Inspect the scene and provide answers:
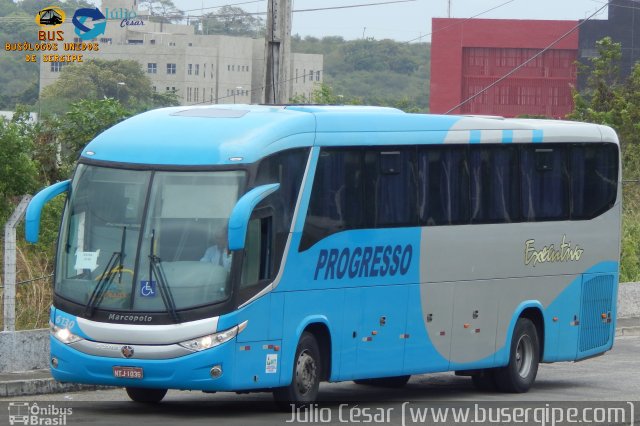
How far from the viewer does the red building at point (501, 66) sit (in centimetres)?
8088

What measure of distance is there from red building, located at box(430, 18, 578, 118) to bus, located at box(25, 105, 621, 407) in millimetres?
62100

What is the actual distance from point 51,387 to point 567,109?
67.8 m

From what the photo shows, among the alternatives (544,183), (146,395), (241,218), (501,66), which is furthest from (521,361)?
(501,66)

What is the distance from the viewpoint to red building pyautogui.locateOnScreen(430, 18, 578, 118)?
265 ft

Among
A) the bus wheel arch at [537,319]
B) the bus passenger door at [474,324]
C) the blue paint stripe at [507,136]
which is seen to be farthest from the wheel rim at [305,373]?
the blue paint stripe at [507,136]

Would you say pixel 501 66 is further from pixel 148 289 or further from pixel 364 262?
pixel 148 289

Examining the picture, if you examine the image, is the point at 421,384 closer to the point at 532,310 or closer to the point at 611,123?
the point at 532,310

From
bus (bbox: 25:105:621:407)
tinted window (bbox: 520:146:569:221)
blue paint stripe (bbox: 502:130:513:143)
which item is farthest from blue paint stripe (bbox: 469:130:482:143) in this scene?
tinted window (bbox: 520:146:569:221)

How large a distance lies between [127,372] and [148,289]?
83cm

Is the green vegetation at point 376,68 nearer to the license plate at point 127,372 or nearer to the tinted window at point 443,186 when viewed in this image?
the tinted window at point 443,186

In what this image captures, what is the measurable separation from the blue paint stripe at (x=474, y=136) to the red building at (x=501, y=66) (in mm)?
62535

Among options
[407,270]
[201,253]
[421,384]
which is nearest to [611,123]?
[421,384]

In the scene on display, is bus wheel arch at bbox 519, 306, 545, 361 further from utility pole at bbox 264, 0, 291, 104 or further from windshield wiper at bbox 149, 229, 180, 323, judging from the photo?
windshield wiper at bbox 149, 229, 180, 323

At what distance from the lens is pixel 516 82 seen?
83875mm
